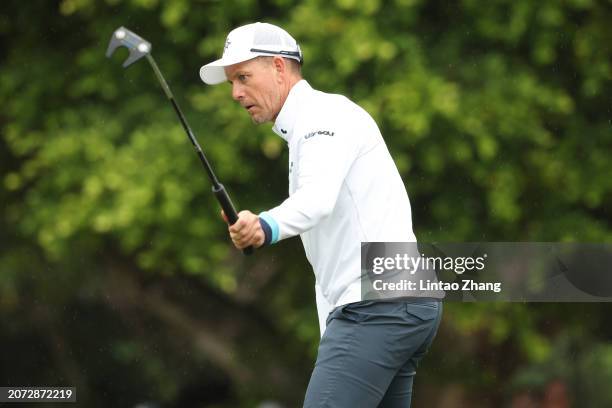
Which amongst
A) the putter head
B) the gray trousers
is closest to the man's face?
the putter head

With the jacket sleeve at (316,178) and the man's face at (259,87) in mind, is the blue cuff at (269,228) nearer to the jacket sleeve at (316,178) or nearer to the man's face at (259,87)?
the jacket sleeve at (316,178)

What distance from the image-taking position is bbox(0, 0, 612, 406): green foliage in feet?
27.7

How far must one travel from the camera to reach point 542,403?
1037 cm

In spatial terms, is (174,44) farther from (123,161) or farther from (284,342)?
(284,342)

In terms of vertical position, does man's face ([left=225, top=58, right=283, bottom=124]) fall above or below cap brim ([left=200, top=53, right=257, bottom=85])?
below

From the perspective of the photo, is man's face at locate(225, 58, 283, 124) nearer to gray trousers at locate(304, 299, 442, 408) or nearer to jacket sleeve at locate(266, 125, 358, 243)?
jacket sleeve at locate(266, 125, 358, 243)

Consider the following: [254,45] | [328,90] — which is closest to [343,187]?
[254,45]

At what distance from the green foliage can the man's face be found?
409 cm

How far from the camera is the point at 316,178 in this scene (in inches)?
140

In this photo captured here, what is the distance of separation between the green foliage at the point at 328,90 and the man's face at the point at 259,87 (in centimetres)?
409

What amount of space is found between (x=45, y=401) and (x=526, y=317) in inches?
179

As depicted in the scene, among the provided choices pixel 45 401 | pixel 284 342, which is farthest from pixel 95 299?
pixel 284 342

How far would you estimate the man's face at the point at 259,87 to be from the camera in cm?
401

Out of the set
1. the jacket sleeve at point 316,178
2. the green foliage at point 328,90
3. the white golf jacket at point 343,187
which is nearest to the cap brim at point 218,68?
the white golf jacket at point 343,187
